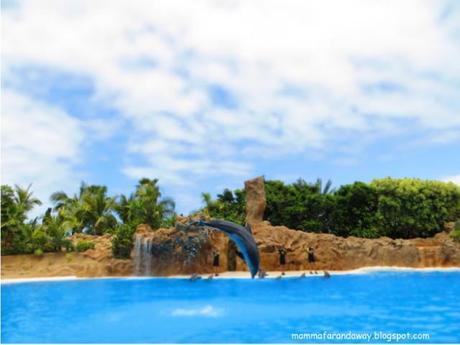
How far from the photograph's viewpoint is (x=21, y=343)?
7.53m

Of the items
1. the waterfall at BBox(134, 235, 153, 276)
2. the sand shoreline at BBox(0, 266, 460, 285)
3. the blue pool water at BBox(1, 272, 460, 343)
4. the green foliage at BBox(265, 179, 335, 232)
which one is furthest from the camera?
the green foliage at BBox(265, 179, 335, 232)

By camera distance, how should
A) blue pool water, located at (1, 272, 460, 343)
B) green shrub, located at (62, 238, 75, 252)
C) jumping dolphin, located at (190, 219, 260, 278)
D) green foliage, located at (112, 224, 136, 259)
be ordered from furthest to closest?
green shrub, located at (62, 238, 75, 252)
green foliage, located at (112, 224, 136, 259)
jumping dolphin, located at (190, 219, 260, 278)
blue pool water, located at (1, 272, 460, 343)

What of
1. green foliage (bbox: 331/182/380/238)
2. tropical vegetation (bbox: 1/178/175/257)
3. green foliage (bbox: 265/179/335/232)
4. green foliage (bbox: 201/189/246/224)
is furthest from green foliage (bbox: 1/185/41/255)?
green foliage (bbox: 331/182/380/238)

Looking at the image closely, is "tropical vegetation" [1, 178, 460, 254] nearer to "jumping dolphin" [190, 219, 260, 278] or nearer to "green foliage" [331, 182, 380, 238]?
"green foliage" [331, 182, 380, 238]

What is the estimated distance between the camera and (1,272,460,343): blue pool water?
792cm

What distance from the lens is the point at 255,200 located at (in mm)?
23422

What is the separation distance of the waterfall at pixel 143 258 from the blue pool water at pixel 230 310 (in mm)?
2510

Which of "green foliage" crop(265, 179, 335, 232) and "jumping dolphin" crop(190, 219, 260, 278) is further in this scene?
"green foliage" crop(265, 179, 335, 232)

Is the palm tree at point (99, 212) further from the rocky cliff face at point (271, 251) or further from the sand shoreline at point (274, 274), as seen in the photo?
the sand shoreline at point (274, 274)

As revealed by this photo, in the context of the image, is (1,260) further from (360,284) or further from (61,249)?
(360,284)

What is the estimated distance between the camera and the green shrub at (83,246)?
69.9 ft

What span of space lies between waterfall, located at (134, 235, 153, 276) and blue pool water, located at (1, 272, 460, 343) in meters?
2.51

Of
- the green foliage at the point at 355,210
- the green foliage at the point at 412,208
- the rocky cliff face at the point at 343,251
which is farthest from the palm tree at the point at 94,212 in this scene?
the green foliage at the point at 412,208

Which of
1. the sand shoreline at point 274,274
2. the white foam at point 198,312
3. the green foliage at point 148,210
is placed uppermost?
the green foliage at point 148,210
